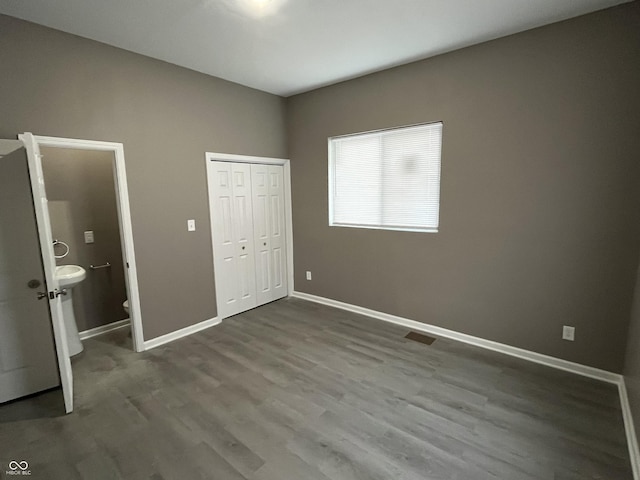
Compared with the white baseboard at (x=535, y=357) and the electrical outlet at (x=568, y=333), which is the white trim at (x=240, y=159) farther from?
the electrical outlet at (x=568, y=333)

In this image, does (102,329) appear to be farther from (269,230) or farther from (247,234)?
(269,230)

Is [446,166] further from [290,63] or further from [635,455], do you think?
[635,455]

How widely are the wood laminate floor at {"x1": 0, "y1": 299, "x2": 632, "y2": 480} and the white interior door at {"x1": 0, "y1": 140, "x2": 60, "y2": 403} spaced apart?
8.6 inches

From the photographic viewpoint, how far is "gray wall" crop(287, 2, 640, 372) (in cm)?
233

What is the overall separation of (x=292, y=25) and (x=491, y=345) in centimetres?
346

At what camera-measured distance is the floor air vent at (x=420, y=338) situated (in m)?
3.24

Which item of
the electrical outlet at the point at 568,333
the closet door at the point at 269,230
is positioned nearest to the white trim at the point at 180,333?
the closet door at the point at 269,230

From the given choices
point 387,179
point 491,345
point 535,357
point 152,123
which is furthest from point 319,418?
point 152,123

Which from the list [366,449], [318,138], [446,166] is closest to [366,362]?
[366,449]

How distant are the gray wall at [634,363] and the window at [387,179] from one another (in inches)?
64.8

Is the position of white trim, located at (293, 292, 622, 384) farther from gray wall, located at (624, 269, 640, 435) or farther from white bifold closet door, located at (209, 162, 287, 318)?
white bifold closet door, located at (209, 162, 287, 318)

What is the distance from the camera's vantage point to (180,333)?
343 cm

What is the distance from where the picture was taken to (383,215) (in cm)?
372

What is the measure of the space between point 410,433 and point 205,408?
1483 millimetres
